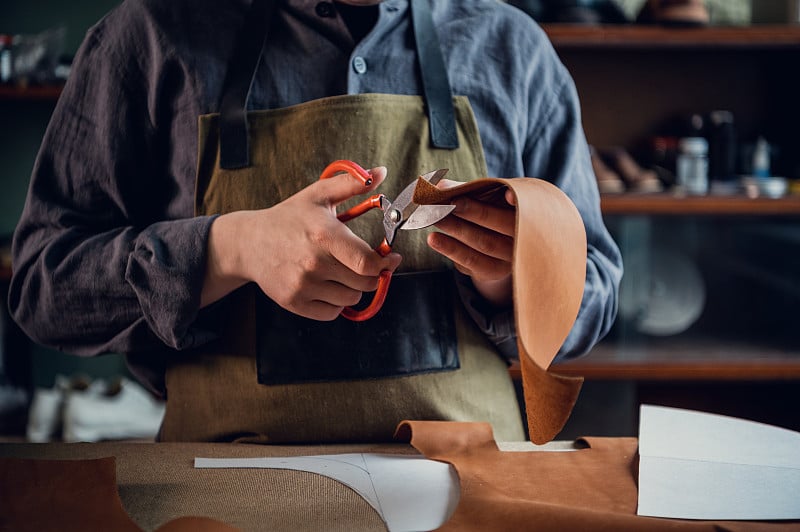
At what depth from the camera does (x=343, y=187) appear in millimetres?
705

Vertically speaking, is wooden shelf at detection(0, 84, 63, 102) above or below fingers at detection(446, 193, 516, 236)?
below

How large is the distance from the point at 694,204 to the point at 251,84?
56.7 inches

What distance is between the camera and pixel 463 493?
65 cm

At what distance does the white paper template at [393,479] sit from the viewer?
63 centimetres

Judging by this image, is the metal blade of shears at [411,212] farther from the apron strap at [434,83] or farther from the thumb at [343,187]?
the apron strap at [434,83]

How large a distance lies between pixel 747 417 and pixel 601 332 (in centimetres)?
155

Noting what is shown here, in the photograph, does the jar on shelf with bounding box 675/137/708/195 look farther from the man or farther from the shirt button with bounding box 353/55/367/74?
the shirt button with bounding box 353/55/367/74

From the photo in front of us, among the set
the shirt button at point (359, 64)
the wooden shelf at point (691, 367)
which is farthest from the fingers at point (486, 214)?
the wooden shelf at point (691, 367)

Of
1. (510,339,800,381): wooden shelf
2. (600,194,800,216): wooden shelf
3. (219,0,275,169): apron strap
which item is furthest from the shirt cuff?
(600,194,800,216): wooden shelf

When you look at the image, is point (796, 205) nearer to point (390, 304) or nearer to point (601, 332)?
point (601, 332)

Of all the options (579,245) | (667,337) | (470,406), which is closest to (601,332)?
(470,406)

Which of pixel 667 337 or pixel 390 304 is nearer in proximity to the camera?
pixel 390 304

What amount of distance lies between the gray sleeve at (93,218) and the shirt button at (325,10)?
0.70ft

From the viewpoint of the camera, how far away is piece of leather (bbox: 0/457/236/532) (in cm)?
59
